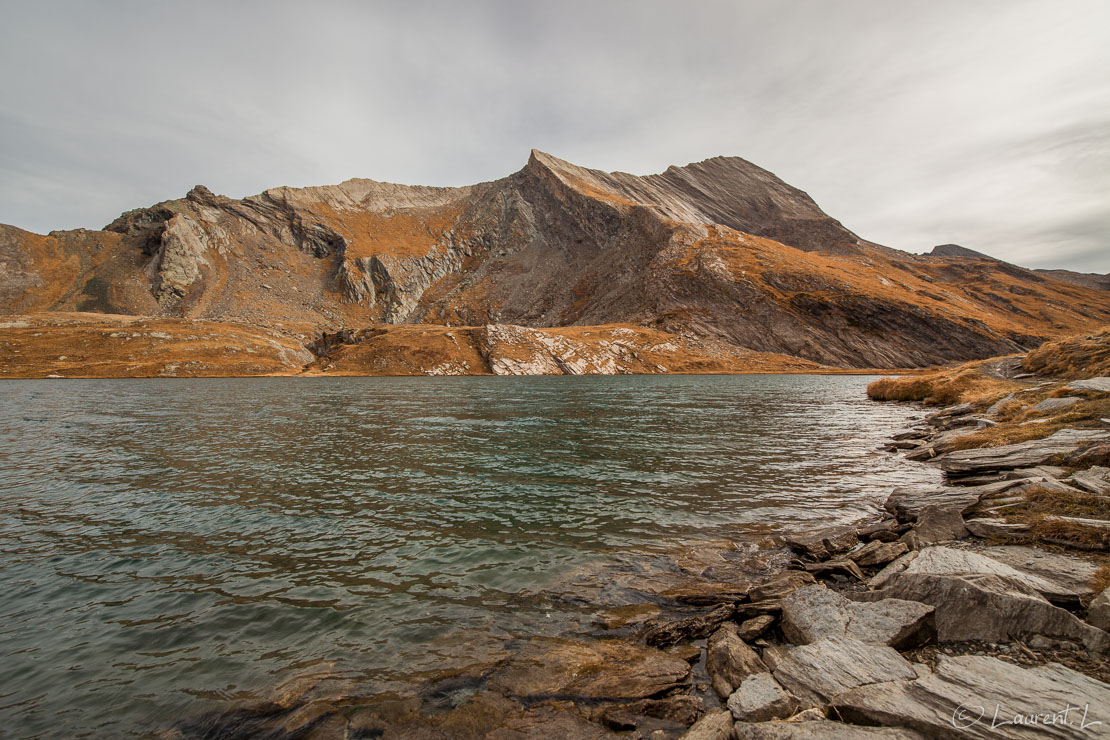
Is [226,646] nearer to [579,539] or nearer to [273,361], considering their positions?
[579,539]

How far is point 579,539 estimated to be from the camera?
15.6 meters

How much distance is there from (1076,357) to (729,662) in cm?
5396

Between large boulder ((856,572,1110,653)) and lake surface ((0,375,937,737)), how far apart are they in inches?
288

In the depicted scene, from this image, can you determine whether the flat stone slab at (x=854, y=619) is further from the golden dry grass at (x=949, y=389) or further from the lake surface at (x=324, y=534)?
the golden dry grass at (x=949, y=389)

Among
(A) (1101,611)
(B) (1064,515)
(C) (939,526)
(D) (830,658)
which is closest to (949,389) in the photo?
(C) (939,526)

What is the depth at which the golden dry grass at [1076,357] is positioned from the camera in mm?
34478

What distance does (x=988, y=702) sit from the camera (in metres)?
6.09

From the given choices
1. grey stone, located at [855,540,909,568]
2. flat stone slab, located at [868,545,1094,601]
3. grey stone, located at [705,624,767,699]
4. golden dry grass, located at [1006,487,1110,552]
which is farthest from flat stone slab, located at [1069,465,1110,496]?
grey stone, located at [705,624,767,699]

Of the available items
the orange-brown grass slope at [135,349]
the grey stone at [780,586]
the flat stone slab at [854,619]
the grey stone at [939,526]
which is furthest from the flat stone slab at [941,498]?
the orange-brown grass slope at [135,349]

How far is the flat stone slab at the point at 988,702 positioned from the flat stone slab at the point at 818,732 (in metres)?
0.29

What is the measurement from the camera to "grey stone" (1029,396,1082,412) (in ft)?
76.7

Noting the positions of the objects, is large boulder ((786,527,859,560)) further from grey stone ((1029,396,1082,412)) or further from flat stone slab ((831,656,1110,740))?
grey stone ((1029,396,1082,412))

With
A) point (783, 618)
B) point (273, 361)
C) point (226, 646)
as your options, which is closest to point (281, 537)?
point (226, 646)

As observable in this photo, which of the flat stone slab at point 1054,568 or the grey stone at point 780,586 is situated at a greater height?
the flat stone slab at point 1054,568
